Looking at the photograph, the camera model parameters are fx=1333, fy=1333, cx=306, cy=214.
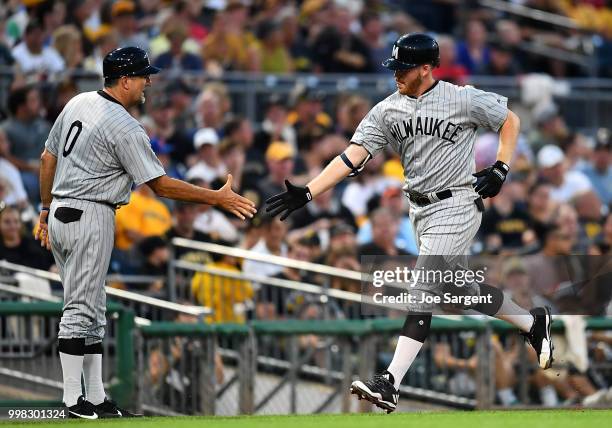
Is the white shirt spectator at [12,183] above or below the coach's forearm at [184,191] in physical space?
above

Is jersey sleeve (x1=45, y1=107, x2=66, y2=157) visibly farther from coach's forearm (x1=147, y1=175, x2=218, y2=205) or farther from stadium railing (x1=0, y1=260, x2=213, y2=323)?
stadium railing (x1=0, y1=260, x2=213, y2=323)

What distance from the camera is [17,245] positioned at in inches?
444

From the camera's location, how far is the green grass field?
23.9ft

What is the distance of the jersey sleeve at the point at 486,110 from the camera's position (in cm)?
795

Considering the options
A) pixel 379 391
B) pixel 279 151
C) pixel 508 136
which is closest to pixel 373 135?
pixel 508 136

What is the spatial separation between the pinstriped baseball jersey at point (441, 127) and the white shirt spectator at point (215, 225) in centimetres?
495

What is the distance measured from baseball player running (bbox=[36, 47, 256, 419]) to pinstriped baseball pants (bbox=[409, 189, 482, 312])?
106cm

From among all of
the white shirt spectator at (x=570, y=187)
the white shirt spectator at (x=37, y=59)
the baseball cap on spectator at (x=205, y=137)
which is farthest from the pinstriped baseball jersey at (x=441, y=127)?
the white shirt spectator at (x=570, y=187)

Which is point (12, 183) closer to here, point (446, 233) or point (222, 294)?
point (222, 294)

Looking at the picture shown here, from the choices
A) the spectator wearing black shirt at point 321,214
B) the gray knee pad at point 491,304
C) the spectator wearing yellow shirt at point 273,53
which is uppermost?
the spectator wearing yellow shirt at point 273,53

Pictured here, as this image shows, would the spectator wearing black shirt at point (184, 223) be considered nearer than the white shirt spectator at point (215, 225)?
Yes

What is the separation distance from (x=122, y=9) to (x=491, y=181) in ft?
26.4

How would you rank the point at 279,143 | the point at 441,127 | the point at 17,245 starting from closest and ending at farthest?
the point at 441,127 < the point at 17,245 < the point at 279,143

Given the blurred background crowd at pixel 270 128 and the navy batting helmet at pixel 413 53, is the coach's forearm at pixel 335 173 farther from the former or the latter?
the blurred background crowd at pixel 270 128
